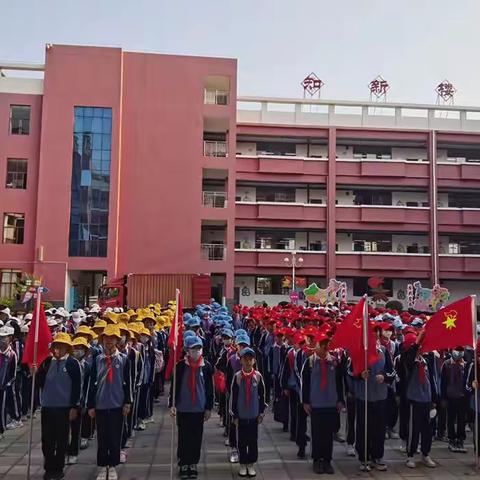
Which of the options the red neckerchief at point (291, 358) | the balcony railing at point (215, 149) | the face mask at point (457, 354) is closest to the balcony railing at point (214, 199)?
the balcony railing at point (215, 149)

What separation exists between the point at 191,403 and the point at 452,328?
3303 millimetres

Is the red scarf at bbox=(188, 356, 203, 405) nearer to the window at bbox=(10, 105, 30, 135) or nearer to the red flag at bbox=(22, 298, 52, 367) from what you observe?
the red flag at bbox=(22, 298, 52, 367)

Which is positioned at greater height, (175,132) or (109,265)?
(175,132)

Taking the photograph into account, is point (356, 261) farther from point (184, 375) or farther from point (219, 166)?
point (184, 375)

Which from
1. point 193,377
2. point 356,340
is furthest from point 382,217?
point 193,377

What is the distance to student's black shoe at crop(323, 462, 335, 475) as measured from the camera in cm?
688

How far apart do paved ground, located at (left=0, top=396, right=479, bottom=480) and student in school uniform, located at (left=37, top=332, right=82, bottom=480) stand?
1.10 feet

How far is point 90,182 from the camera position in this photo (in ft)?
98.6

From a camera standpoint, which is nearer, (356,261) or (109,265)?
(109,265)

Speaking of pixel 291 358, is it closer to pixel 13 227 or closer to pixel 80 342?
pixel 80 342

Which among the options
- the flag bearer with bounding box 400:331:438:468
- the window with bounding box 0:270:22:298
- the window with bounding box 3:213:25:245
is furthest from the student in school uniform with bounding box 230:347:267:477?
the window with bounding box 3:213:25:245

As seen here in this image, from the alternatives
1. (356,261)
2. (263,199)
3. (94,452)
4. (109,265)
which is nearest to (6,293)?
(109,265)

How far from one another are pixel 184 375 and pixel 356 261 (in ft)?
92.4

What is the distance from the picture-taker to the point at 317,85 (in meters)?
35.9
